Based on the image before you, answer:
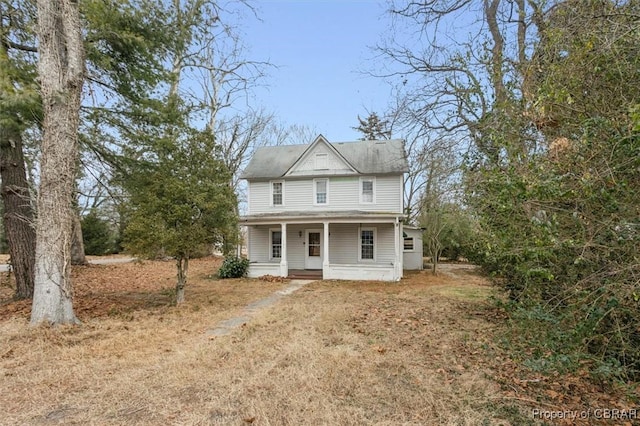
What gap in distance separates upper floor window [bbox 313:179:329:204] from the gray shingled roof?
1.57 m

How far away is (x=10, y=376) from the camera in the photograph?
13.4 ft

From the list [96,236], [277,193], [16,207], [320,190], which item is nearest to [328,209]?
[320,190]

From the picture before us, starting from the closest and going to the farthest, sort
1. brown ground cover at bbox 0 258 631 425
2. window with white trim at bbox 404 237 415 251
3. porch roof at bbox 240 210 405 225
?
brown ground cover at bbox 0 258 631 425
porch roof at bbox 240 210 405 225
window with white trim at bbox 404 237 415 251

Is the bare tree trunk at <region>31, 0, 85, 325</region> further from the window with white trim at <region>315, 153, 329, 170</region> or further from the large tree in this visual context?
the window with white trim at <region>315, 153, 329, 170</region>

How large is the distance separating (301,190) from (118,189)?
8828 mm

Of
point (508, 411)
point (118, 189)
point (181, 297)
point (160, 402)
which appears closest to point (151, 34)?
point (118, 189)

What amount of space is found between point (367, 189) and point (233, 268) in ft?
23.7

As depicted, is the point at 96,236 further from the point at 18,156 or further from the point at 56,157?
the point at 56,157

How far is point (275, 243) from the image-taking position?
56.0 ft

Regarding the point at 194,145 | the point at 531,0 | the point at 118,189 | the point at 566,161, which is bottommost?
the point at 566,161

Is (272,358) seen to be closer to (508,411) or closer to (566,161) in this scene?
(508,411)

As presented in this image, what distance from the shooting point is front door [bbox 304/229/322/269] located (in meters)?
16.6

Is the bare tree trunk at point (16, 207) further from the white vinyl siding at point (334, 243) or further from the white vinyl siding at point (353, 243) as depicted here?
the white vinyl siding at point (353, 243)

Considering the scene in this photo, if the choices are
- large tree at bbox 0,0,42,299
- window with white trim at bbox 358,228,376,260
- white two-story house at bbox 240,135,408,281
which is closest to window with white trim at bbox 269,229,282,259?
white two-story house at bbox 240,135,408,281
